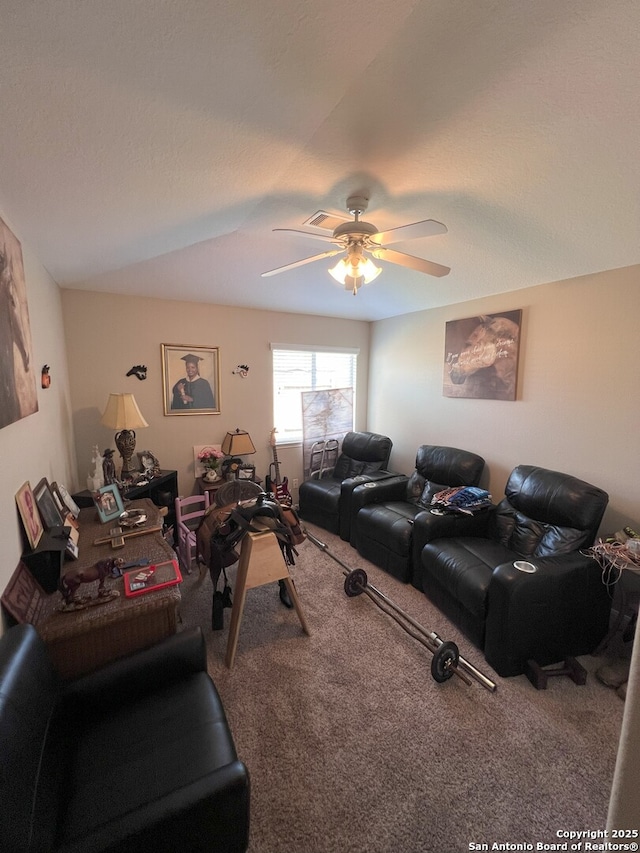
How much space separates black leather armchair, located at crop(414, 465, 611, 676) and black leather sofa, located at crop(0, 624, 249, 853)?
5.18 feet

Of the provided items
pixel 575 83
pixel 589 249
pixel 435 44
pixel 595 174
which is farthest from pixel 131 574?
pixel 589 249

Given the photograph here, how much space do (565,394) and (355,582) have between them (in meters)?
2.21

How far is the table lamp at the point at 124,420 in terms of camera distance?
9.24 ft

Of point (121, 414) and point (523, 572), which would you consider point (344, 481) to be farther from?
point (121, 414)

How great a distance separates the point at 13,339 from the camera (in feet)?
4.78

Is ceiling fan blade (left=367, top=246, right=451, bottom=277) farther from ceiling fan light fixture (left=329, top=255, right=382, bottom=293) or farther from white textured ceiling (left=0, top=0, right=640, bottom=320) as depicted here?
white textured ceiling (left=0, top=0, right=640, bottom=320)

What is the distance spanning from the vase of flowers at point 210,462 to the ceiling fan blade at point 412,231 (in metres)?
2.66

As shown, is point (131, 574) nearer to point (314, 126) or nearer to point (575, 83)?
point (314, 126)

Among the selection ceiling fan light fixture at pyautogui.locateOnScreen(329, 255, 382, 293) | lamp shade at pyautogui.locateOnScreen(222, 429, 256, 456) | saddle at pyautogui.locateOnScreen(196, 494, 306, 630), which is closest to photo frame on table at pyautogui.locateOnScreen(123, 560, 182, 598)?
saddle at pyautogui.locateOnScreen(196, 494, 306, 630)

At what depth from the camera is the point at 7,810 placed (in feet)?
2.39

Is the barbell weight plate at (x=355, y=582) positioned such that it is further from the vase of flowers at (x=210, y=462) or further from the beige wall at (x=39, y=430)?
the beige wall at (x=39, y=430)

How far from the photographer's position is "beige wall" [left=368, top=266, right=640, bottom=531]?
2336 mm

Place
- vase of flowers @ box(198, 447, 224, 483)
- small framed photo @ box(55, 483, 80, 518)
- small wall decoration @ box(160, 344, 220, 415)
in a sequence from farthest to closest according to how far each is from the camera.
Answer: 1. vase of flowers @ box(198, 447, 224, 483)
2. small wall decoration @ box(160, 344, 220, 415)
3. small framed photo @ box(55, 483, 80, 518)

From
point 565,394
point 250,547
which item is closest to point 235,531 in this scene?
point 250,547
